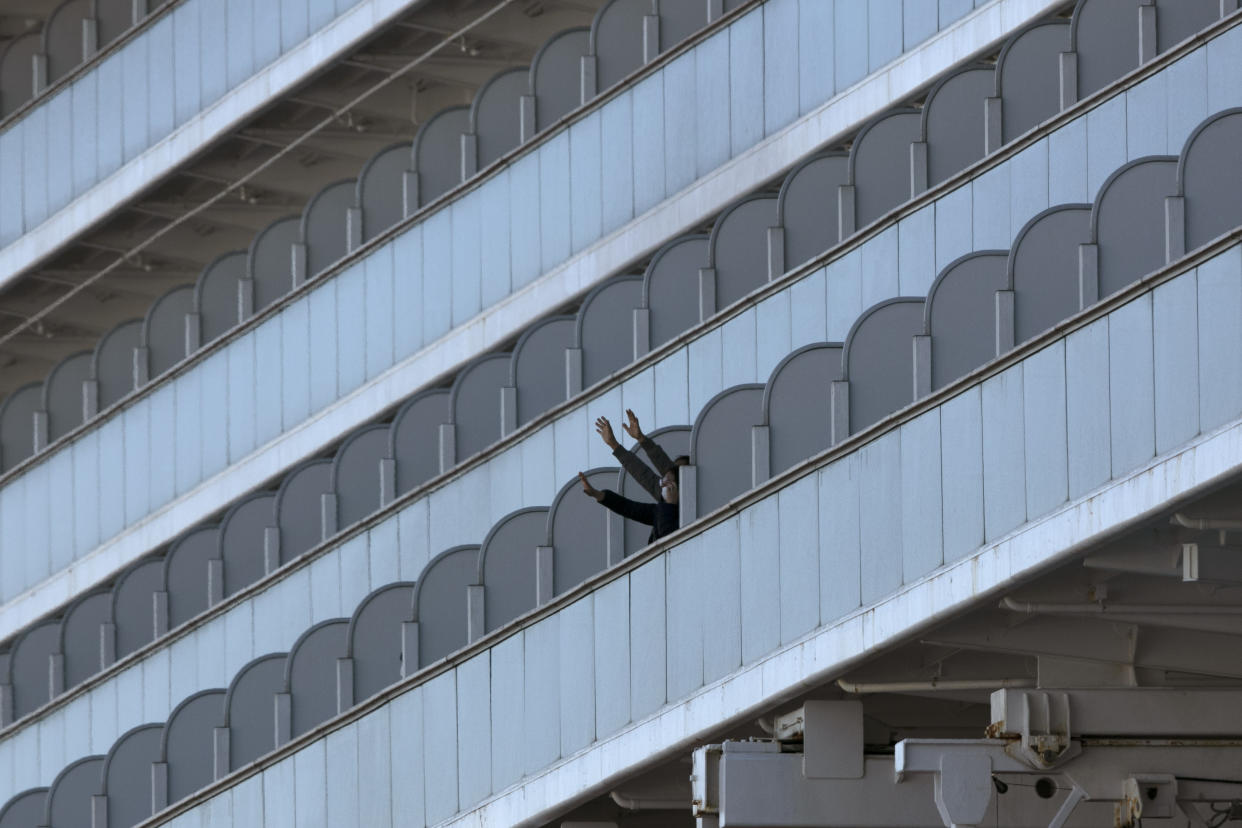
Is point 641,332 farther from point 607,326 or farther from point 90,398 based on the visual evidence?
point 90,398

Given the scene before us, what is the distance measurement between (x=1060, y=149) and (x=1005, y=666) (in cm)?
300

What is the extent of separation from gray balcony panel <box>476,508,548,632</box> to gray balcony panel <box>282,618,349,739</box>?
160 cm

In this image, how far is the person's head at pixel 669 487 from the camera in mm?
17250

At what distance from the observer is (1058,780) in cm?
1536

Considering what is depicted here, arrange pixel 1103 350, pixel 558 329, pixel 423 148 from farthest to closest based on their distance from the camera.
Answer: pixel 423 148 → pixel 558 329 → pixel 1103 350

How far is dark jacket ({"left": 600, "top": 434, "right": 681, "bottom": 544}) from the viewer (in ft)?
56.3

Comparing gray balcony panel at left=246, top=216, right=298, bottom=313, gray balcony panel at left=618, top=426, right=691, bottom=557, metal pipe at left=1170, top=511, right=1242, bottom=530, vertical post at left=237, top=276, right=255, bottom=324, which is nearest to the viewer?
metal pipe at left=1170, top=511, right=1242, bottom=530

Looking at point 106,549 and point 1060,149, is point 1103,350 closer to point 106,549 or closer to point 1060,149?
point 1060,149

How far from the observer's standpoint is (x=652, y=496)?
17875 millimetres

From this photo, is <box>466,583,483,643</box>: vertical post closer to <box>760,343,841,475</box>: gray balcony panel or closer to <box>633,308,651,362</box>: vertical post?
<box>760,343,841,475</box>: gray balcony panel

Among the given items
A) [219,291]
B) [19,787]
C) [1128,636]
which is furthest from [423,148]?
[1128,636]

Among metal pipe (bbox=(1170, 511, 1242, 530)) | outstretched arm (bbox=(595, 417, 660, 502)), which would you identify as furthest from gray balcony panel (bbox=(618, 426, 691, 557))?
metal pipe (bbox=(1170, 511, 1242, 530))

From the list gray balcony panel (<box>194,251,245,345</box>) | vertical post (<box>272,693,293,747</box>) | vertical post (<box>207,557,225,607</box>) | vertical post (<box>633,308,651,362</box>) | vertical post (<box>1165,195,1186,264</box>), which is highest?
gray balcony panel (<box>194,251,245,345</box>)

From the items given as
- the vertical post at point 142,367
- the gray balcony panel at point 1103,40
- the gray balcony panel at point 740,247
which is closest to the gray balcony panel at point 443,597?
the gray balcony panel at point 740,247
